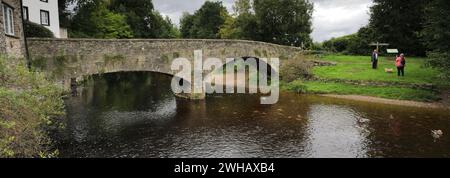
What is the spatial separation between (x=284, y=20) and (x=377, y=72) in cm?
1926

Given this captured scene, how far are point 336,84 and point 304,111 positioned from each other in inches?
444

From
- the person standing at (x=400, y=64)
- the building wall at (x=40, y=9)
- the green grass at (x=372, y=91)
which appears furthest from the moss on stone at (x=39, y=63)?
the person standing at (x=400, y=64)

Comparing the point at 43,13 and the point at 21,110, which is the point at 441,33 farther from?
the point at 43,13

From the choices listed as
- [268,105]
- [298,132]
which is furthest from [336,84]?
[298,132]

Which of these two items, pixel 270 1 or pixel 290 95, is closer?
pixel 290 95

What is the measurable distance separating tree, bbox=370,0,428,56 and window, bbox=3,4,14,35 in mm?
42412

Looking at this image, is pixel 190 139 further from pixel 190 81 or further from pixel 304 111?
pixel 190 81

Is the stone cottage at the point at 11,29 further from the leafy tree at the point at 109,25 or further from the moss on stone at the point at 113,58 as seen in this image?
the leafy tree at the point at 109,25

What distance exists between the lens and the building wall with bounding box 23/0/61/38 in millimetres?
35562

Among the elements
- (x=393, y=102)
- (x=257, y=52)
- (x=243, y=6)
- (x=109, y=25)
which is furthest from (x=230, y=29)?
(x=393, y=102)

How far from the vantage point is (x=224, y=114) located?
2636cm

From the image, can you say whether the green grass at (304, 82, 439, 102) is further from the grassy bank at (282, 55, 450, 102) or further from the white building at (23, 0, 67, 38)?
the white building at (23, 0, 67, 38)

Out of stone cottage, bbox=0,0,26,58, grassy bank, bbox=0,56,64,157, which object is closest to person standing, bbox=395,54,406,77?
grassy bank, bbox=0,56,64,157

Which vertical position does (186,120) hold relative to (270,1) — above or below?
below
